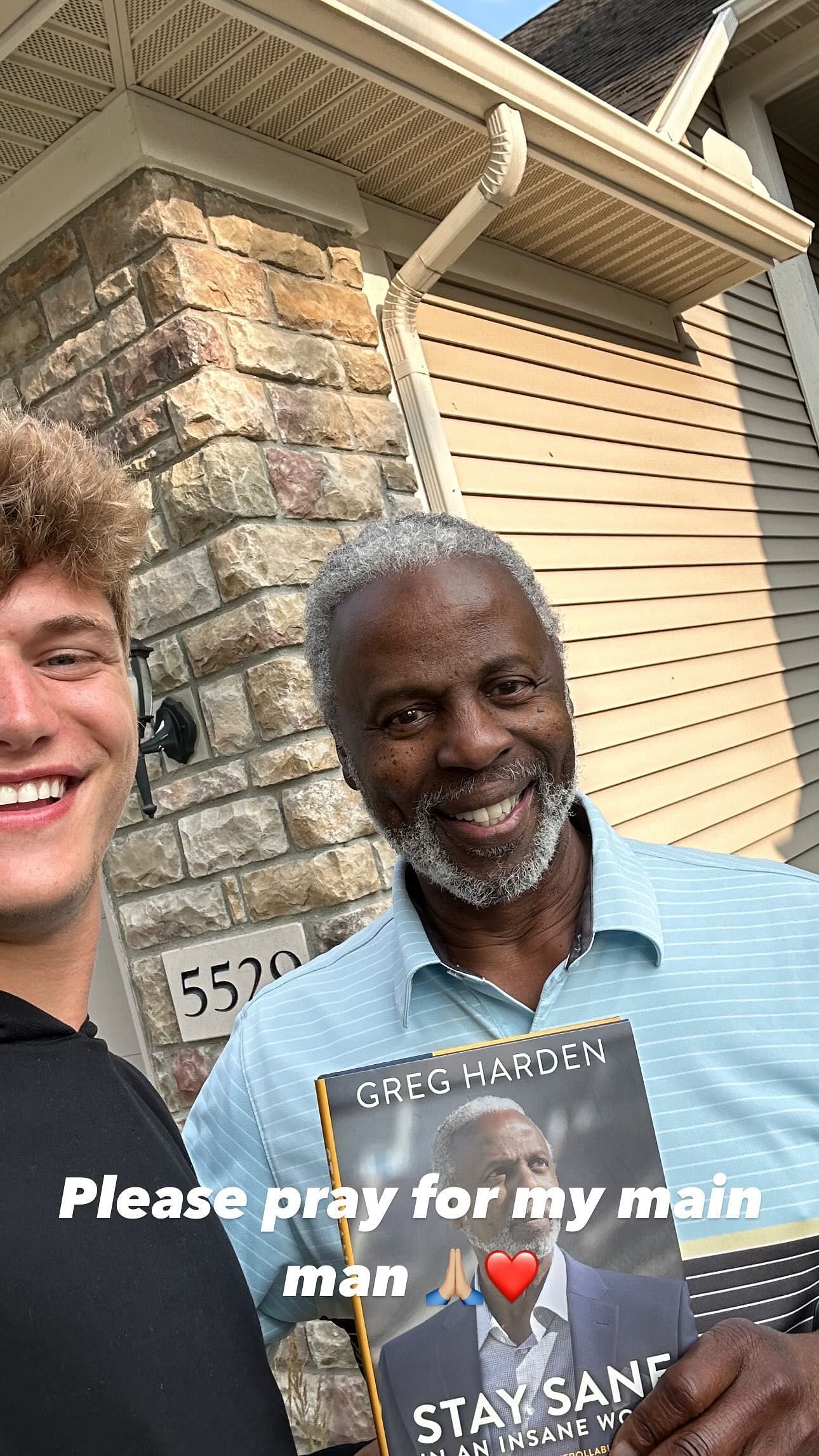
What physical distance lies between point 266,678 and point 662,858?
158cm

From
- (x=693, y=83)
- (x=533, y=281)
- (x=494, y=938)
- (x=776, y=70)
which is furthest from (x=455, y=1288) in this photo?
(x=776, y=70)

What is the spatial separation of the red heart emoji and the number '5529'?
1895 mm

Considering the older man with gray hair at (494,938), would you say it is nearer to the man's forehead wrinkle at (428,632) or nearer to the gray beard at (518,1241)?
the man's forehead wrinkle at (428,632)

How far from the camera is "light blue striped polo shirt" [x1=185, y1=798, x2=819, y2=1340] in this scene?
125 cm

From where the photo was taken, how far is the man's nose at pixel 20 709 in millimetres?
1225

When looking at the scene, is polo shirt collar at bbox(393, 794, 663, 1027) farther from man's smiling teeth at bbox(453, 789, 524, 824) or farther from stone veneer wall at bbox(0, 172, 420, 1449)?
stone veneer wall at bbox(0, 172, 420, 1449)

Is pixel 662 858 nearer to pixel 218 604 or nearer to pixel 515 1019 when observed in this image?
pixel 515 1019

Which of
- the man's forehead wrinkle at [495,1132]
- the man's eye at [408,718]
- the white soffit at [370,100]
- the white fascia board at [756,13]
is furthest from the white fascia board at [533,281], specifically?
the man's forehead wrinkle at [495,1132]

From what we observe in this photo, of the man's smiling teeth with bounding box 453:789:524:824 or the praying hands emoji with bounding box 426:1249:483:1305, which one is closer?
the praying hands emoji with bounding box 426:1249:483:1305

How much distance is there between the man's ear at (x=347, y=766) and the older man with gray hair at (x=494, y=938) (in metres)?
0.01

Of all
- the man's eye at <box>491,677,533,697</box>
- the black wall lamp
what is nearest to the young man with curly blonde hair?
the man's eye at <box>491,677,533,697</box>

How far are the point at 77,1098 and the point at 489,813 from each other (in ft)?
1.88

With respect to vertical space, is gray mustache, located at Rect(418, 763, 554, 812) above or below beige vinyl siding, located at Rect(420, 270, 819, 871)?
below

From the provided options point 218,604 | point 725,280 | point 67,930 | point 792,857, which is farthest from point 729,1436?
point 725,280
